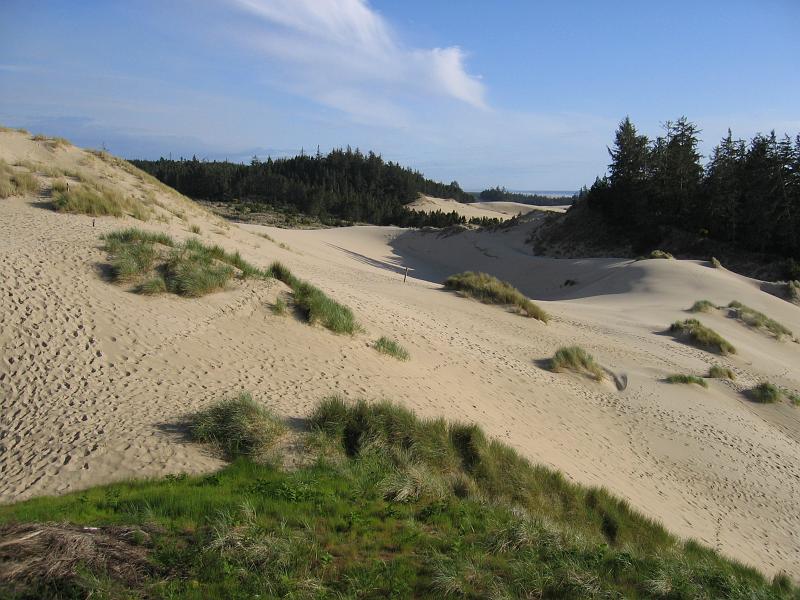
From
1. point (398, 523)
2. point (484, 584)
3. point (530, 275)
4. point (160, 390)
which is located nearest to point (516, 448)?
point (398, 523)

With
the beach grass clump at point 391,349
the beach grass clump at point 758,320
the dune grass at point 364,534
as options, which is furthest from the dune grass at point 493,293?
the dune grass at point 364,534

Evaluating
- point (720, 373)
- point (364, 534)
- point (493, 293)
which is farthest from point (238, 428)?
point (493, 293)

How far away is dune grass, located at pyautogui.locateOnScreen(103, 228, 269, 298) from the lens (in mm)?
9422

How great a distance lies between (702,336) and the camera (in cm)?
1706

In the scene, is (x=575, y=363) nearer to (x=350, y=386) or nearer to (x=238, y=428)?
(x=350, y=386)

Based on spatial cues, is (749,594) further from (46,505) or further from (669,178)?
(669,178)

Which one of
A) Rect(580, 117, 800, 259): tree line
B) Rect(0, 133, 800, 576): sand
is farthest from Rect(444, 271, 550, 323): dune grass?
Rect(580, 117, 800, 259): tree line

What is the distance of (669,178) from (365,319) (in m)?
30.3

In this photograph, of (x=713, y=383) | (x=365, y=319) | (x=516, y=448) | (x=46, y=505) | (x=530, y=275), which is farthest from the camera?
(x=530, y=275)

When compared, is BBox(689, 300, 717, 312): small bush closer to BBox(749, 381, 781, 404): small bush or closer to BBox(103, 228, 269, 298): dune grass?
BBox(749, 381, 781, 404): small bush

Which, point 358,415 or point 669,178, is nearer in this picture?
point 358,415

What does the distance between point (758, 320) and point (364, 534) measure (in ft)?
68.5

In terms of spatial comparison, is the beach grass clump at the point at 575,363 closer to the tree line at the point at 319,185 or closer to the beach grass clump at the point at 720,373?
the beach grass clump at the point at 720,373

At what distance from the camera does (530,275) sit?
108 feet
